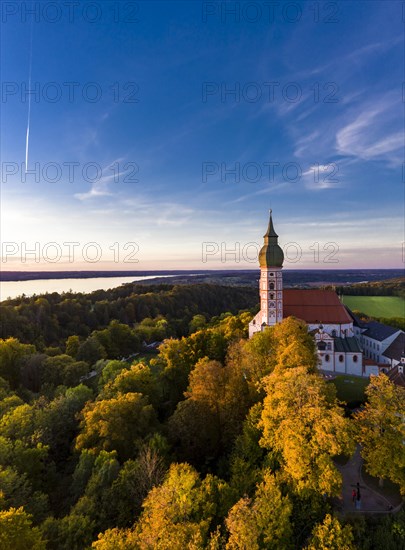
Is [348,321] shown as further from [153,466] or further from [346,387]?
[153,466]

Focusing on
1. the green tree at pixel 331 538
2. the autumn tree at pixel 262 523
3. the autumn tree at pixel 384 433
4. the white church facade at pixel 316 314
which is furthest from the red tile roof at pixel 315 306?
the green tree at pixel 331 538

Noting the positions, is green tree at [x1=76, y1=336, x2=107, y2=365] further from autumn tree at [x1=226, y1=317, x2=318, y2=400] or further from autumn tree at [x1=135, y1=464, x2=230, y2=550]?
autumn tree at [x1=135, y1=464, x2=230, y2=550]

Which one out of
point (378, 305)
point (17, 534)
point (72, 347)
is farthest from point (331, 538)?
point (378, 305)

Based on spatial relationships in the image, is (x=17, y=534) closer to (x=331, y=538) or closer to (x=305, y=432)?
(x=331, y=538)

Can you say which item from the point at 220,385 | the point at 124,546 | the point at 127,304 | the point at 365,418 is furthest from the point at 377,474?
the point at 127,304

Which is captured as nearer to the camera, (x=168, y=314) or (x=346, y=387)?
(x=346, y=387)

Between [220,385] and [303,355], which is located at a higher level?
[303,355]

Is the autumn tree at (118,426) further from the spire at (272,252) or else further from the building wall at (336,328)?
the building wall at (336,328)
